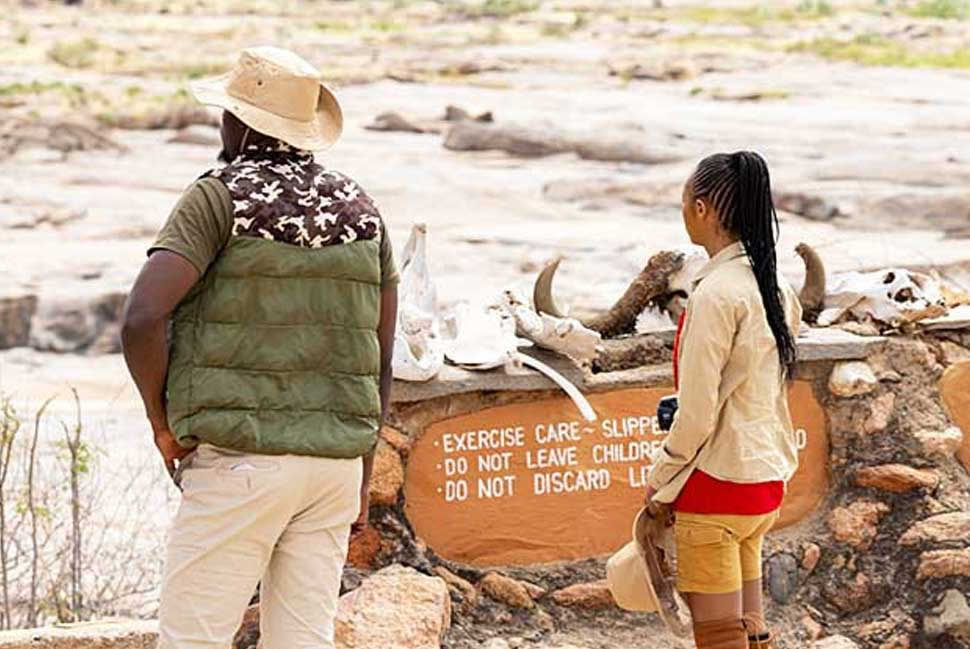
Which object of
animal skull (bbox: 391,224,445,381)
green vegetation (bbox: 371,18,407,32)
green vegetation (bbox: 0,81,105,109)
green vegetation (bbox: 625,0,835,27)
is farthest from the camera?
green vegetation (bbox: 625,0,835,27)

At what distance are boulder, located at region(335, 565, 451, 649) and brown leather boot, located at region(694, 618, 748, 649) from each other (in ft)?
3.53

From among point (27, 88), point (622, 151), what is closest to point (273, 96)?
point (622, 151)

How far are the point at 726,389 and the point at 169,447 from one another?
3.81 feet

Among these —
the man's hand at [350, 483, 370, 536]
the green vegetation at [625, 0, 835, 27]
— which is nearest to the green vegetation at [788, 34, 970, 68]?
the green vegetation at [625, 0, 835, 27]

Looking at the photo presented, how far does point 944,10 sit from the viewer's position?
33.7 m

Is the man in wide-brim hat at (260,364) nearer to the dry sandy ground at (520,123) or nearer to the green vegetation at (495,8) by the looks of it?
the dry sandy ground at (520,123)

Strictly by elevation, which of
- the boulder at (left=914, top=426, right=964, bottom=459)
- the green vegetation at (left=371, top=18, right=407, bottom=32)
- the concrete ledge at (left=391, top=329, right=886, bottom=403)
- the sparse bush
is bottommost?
the green vegetation at (left=371, top=18, right=407, bottom=32)

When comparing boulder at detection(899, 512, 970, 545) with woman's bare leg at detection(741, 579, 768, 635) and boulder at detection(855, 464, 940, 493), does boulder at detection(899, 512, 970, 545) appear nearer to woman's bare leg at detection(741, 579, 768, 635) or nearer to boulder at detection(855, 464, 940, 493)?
boulder at detection(855, 464, 940, 493)

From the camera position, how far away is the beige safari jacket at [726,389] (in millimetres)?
3857

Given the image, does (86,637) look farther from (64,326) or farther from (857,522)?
(64,326)

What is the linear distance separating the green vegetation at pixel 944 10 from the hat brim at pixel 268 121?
30517 millimetres

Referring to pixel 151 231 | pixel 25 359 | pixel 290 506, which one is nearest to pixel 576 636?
pixel 290 506

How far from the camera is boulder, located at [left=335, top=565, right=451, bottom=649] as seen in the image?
4.82m

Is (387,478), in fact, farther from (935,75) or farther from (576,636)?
(935,75)
